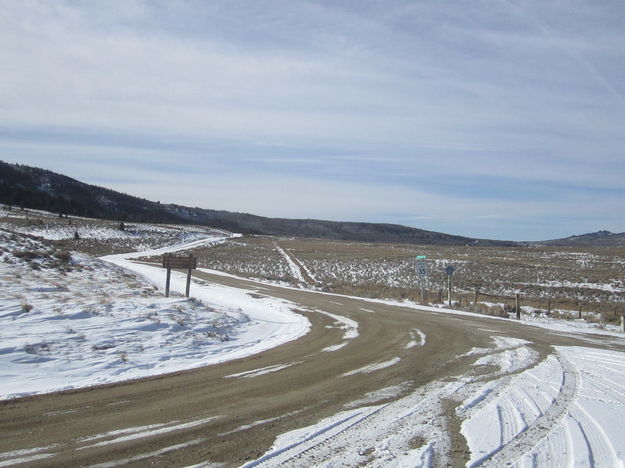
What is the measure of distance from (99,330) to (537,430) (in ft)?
29.8

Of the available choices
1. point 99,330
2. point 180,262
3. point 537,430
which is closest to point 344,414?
point 537,430

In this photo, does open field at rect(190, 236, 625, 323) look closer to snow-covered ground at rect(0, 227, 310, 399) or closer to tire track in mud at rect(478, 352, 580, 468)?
snow-covered ground at rect(0, 227, 310, 399)

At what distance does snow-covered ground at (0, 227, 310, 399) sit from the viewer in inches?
329

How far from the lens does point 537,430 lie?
18.8ft

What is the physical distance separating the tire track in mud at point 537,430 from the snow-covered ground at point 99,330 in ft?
19.7

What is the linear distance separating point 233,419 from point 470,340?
8.80 meters

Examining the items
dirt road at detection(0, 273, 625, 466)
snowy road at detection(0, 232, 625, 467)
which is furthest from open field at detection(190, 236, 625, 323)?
snowy road at detection(0, 232, 625, 467)

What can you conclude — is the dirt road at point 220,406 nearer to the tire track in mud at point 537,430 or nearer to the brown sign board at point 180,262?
the tire track in mud at point 537,430

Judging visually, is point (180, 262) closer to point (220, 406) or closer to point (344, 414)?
point (220, 406)

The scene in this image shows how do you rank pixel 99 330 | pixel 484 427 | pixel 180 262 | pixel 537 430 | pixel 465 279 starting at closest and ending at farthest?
pixel 537 430, pixel 484 427, pixel 99 330, pixel 180 262, pixel 465 279

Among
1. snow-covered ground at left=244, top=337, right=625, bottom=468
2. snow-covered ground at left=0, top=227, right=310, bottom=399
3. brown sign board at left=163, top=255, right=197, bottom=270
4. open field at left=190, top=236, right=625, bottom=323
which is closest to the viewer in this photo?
snow-covered ground at left=244, top=337, right=625, bottom=468

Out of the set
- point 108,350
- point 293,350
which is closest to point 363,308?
point 293,350

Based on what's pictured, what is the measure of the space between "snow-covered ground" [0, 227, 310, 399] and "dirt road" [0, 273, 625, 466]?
0.93m

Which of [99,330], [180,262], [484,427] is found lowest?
[99,330]
